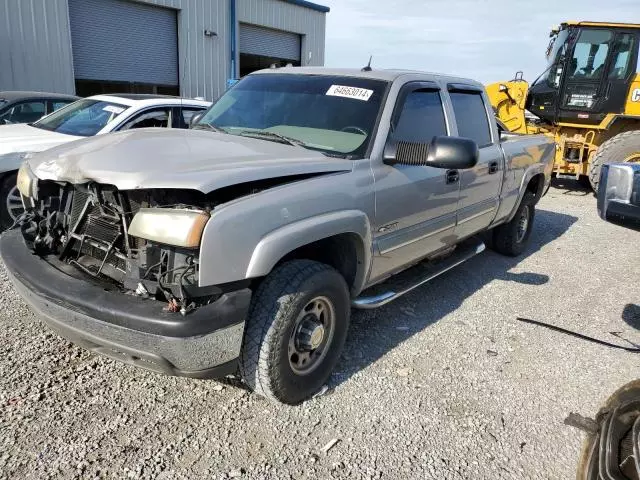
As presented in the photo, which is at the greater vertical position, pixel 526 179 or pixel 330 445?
pixel 526 179

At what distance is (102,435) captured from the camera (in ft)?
8.71

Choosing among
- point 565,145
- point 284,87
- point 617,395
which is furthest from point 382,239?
point 565,145

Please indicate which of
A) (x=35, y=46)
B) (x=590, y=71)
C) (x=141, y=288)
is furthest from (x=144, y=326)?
(x=35, y=46)

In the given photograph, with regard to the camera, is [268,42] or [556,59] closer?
[556,59]

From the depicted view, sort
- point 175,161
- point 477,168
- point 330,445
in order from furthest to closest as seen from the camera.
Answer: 1. point 477,168
2. point 330,445
3. point 175,161

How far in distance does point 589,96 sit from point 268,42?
42.7 feet

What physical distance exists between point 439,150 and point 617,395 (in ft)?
5.43

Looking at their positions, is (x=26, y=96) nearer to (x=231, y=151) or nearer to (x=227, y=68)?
(x=231, y=151)

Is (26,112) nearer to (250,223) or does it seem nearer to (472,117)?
(472,117)

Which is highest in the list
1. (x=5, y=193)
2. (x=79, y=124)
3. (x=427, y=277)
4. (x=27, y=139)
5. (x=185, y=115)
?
(x=185, y=115)

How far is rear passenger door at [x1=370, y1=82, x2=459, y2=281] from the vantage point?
3.40 metres

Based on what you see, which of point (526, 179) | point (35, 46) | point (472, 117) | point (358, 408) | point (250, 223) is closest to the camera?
point (250, 223)

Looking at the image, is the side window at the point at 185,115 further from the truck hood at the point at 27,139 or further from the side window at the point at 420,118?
the side window at the point at 420,118

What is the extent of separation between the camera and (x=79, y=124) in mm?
6441
